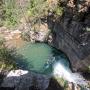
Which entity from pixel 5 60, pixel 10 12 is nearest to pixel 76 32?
pixel 5 60

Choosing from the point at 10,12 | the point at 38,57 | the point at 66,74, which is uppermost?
the point at 10,12

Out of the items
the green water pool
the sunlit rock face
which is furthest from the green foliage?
the sunlit rock face

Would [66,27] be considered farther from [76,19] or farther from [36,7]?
[36,7]

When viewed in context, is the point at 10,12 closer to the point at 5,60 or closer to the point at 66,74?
the point at 5,60

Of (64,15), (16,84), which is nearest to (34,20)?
(64,15)

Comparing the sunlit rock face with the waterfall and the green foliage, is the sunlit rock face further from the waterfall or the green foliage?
the green foliage

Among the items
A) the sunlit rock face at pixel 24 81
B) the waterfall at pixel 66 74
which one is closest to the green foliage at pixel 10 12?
the waterfall at pixel 66 74

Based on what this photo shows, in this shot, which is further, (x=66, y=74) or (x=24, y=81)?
(x=66, y=74)

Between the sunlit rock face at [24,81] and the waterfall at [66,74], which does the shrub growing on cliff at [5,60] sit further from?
the waterfall at [66,74]
